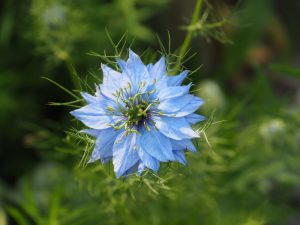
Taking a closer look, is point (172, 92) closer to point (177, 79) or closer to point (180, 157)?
point (177, 79)

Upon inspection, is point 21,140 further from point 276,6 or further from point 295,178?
point 276,6

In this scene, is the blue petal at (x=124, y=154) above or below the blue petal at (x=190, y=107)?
below

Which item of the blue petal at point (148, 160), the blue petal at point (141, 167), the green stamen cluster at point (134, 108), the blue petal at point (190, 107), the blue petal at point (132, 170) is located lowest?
the blue petal at point (132, 170)

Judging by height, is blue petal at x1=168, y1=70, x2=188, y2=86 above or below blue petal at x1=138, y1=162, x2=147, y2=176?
above

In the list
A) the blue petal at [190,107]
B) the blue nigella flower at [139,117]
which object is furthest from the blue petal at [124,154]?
the blue petal at [190,107]

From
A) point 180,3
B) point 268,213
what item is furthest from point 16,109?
point 268,213

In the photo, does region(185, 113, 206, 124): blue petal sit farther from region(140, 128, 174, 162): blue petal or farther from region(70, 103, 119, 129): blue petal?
region(70, 103, 119, 129): blue petal

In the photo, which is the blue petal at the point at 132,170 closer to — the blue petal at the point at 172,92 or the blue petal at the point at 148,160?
the blue petal at the point at 148,160

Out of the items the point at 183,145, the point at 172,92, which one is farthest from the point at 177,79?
the point at 183,145

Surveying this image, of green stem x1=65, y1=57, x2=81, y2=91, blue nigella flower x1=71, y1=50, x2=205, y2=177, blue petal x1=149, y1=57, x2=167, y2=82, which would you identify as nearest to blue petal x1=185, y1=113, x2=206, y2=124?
blue nigella flower x1=71, y1=50, x2=205, y2=177
